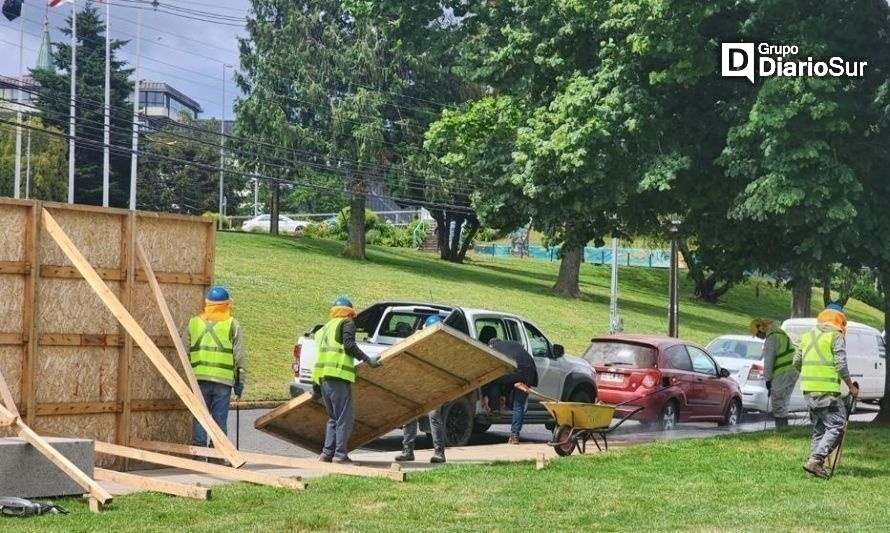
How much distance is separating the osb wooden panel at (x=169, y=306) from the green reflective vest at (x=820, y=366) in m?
6.68

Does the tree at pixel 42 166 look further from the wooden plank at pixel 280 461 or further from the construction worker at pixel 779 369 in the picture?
the wooden plank at pixel 280 461

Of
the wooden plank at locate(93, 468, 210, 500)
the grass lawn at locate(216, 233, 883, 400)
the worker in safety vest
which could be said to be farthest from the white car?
the wooden plank at locate(93, 468, 210, 500)

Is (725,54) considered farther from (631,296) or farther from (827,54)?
(631,296)

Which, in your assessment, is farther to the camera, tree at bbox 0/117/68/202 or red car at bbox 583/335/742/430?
tree at bbox 0/117/68/202

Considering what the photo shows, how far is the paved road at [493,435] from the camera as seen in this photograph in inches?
681

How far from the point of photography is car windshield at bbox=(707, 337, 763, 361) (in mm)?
26234

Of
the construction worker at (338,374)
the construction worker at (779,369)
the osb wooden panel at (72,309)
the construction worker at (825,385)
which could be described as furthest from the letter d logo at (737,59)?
the osb wooden panel at (72,309)

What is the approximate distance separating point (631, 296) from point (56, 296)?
166 feet

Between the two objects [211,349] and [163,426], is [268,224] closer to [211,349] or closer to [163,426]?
[163,426]

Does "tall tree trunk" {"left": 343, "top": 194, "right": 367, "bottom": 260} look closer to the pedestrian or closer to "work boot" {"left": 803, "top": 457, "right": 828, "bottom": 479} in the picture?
the pedestrian

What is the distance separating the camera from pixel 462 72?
2078cm

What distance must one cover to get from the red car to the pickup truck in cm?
201

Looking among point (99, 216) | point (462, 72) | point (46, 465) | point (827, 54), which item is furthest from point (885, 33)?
point (46, 465)

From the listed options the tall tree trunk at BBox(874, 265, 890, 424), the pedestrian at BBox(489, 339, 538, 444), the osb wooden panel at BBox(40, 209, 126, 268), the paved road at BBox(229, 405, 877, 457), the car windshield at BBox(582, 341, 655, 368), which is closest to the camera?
the osb wooden panel at BBox(40, 209, 126, 268)
